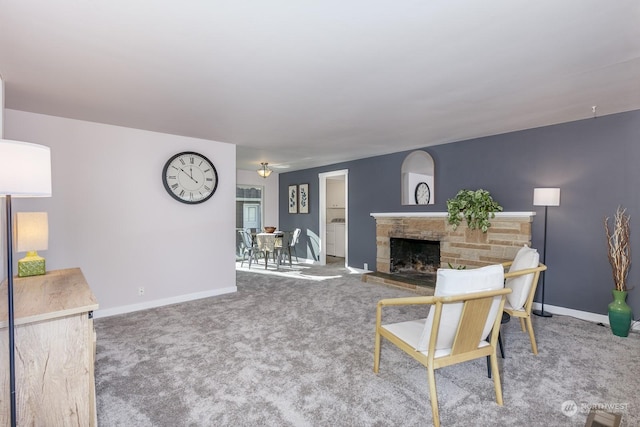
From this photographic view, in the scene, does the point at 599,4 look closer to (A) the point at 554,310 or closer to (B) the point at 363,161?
(A) the point at 554,310

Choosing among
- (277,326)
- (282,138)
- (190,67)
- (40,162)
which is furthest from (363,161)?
(40,162)

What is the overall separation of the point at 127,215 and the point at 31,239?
1.71m

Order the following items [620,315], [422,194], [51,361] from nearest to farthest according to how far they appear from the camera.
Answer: [51,361] → [620,315] → [422,194]

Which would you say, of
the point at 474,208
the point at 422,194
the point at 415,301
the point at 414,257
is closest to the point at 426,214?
the point at 422,194

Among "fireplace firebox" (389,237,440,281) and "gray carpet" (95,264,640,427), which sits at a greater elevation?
"fireplace firebox" (389,237,440,281)

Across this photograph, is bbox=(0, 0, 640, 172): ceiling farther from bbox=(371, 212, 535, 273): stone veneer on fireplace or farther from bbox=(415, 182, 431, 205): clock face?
bbox=(415, 182, 431, 205): clock face

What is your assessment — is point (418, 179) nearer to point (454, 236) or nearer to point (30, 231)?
point (454, 236)

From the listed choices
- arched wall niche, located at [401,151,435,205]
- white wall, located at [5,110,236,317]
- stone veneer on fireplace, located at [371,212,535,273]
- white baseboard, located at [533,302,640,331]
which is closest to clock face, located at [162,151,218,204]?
white wall, located at [5,110,236,317]

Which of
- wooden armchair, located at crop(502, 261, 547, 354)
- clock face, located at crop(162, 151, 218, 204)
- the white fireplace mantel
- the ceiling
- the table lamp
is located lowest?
wooden armchair, located at crop(502, 261, 547, 354)

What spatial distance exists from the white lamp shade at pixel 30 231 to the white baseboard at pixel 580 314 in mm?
5025

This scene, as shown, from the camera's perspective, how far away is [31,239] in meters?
2.17

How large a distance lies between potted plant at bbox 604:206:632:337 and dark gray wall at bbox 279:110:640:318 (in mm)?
118

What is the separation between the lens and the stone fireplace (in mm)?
4051

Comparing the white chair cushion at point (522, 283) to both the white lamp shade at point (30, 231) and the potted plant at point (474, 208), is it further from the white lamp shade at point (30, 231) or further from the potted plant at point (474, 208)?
the white lamp shade at point (30, 231)
